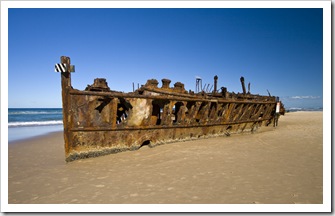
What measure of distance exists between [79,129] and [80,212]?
310cm

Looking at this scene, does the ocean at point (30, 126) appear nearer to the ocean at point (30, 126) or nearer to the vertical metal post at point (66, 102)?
the ocean at point (30, 126)

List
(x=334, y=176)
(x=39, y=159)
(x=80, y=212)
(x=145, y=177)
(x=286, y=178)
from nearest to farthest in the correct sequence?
(x=80, y=212) → (x=334, y=176) → (x=286, y=178) → (x=145, y=177) → (x=39, y=159)

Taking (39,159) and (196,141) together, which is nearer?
(39,159)

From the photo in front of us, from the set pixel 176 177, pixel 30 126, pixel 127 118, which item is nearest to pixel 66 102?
pixel 127 118

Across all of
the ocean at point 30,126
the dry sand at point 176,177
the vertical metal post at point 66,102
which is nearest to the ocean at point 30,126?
the ocean at point 30,126

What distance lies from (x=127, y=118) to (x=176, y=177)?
2.89 metres

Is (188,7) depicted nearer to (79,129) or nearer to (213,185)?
(213,185)

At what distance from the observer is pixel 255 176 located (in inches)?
170

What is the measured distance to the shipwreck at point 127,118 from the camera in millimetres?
5801

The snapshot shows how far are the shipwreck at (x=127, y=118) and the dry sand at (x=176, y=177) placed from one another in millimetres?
415

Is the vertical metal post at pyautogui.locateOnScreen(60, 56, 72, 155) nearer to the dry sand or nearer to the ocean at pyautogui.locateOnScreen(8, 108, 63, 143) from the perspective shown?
the dry sand

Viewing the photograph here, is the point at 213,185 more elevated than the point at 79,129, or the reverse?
the point at 79,129

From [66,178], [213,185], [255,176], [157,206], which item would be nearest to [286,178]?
[255,176]

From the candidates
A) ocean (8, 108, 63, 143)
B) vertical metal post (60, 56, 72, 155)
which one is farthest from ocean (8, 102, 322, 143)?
vertical metal post (60, 56, 72, 155)
